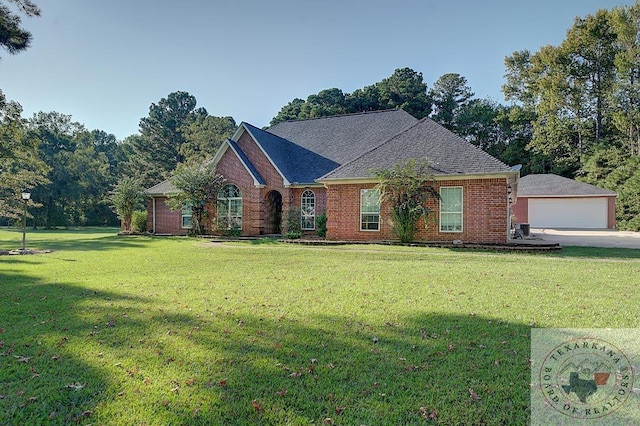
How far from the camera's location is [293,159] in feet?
74.4

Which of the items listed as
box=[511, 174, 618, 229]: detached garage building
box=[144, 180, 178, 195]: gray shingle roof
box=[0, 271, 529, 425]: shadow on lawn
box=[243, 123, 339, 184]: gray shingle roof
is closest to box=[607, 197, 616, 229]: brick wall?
box=[511, 174, 618, 229]: detached garage building

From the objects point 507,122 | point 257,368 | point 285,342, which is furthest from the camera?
point 507,122

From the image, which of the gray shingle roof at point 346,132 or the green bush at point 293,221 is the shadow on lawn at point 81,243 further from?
the gray shingle roof at point 346,132

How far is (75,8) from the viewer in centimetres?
1245

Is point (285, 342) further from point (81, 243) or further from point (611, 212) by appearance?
point (611, 212)

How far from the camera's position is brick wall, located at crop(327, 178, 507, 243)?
14.7 m

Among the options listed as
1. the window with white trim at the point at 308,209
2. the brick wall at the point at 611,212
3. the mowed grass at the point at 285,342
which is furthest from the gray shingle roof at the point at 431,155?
the brick wall at the point at 611,212

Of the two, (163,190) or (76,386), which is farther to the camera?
(163,190)

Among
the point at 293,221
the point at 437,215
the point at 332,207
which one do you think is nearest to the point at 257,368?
the point at 437,215

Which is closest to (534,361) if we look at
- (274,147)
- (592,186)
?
(274,147)

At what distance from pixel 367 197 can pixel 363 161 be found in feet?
6.23

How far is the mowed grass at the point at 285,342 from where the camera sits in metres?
2.90

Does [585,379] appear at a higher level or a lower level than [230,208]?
lower

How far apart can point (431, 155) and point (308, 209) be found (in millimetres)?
7510
